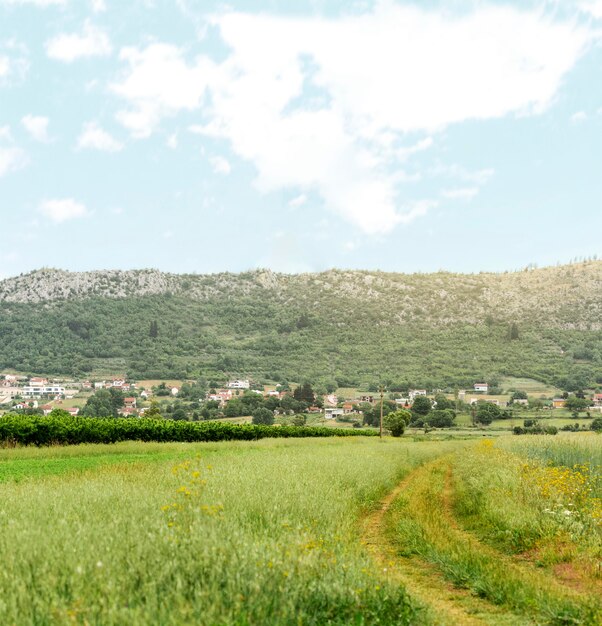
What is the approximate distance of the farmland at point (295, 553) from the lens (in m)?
5.18

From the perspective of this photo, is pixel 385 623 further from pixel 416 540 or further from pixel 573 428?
pixel 573 428

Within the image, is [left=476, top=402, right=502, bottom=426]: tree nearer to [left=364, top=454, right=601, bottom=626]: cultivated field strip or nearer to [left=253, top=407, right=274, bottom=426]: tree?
[left=253, top=407, right=274, bottom=426]: tree

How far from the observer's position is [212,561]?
582 centimetres

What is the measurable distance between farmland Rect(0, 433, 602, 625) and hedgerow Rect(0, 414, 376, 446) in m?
25.2

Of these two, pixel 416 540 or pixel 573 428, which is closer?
pixel 416 540

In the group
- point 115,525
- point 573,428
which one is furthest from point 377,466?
point 573,428

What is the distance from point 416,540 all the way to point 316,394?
134715 mm

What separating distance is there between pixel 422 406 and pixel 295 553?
117890 mm

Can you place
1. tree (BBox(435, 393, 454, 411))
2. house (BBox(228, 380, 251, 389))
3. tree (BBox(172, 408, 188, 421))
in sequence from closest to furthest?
tree (BBox(172, 408, 188, 421)), tree (BBox(435, 393, 454, 411)), house (BBox(228, 380, 251, 389))

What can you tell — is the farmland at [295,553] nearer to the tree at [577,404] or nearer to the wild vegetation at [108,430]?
the wild vegetation at [108,430]

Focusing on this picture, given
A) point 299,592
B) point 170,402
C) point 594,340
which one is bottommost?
point 170,402

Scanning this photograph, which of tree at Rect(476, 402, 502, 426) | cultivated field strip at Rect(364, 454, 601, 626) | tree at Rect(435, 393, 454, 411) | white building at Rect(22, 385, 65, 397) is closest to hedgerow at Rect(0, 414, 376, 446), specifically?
cultivated field strip at Rect(364, 454, 601, 626)

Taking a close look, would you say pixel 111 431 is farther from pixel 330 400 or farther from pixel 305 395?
pixel 330 400

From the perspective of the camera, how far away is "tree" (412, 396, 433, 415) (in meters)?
119
